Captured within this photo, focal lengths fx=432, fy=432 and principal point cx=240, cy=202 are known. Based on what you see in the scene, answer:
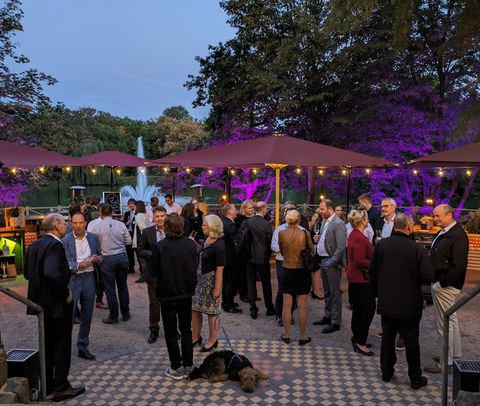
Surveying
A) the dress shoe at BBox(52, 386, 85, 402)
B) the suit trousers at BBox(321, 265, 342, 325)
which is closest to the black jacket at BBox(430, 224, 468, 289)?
the suit trousers at BBox(321, 265, 342, 325)

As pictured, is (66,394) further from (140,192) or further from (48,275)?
(140,192)

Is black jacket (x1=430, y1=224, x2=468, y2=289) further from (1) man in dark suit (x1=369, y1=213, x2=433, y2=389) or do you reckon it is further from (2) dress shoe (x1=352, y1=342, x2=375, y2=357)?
(2) dress shoe (x1=352, y1=342, x2=375, y2=357)

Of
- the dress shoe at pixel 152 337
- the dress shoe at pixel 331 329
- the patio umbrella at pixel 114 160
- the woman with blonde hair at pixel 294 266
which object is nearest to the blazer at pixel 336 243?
the woman with blonde hair at pixel 294 266

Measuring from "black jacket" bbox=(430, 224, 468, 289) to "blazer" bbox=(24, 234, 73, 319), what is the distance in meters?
3.59

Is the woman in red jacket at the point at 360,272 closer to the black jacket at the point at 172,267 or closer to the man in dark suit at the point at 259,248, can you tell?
the man in dark suit at the point at 259,248

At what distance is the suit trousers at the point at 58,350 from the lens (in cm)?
391

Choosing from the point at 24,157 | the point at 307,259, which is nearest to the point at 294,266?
the point at 307,259

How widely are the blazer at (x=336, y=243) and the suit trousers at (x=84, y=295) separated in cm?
296

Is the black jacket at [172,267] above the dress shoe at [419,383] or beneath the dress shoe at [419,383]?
above

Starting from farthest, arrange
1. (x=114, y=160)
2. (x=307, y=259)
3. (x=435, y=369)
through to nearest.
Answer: (x=114, y=160) → (x=307, y=259) → (x=435, y=369)

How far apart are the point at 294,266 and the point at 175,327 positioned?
1.61 meters

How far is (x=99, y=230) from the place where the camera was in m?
5.76

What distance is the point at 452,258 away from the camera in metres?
4.30

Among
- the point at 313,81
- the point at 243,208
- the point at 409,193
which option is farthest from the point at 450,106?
the point at 243,208
